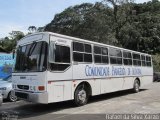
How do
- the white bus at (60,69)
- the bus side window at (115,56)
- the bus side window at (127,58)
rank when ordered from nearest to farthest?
1. the white bus at (60,69)
2. the bus side window at (115,56)
3. the bus side window at (127,58)

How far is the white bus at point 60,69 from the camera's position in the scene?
1030 cm

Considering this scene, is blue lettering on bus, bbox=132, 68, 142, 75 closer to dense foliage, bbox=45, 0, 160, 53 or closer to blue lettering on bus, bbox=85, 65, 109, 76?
blue lettering on bus, bbox=85, 65, 109, 76

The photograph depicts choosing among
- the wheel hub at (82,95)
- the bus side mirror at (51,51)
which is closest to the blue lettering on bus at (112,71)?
the wheel hub at (82,95)

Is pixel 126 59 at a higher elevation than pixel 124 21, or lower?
lower

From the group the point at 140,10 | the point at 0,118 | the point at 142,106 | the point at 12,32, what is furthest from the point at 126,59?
the point at 12,32

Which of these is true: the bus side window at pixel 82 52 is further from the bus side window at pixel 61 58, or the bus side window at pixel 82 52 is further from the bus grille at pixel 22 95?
the bus grille at pixel 22 95

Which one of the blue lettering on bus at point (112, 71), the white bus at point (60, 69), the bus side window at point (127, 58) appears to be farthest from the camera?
the bus side window at point (127, 58)

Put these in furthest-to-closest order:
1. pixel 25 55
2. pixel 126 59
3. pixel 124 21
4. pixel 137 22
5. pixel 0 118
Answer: pixel 137 22 < pixel 124 21 < pixel 126 59 < pixel 25 55 < pixel 0 118

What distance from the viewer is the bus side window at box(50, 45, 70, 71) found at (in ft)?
34.7

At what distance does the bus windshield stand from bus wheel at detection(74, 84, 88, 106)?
7.25 ft

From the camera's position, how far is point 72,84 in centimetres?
1145

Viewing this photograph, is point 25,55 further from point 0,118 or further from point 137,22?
point 137,22

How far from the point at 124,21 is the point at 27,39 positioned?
29.4 meters

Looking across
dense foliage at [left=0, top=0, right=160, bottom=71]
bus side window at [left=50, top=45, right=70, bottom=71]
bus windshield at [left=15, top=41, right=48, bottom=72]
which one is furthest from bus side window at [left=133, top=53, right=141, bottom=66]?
dense foliage at [left=0, top=0, right=160, bottom=71]
